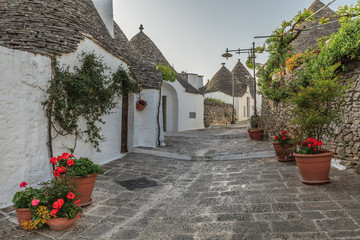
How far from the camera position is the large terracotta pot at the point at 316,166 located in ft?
13.9

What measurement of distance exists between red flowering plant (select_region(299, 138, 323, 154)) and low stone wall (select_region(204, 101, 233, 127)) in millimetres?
14839

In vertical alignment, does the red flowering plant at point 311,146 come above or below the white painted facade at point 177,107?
below

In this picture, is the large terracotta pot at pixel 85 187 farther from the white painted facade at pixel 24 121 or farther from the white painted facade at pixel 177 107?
the white painted facade at pixel 177 107

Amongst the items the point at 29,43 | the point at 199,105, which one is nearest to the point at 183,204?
the point at 29,43

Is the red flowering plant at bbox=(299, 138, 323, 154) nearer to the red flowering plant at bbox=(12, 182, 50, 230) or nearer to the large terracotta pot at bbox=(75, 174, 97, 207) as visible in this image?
the large terracotta pot at bbox=(75, 174, 97, 207)

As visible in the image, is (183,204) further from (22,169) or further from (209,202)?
(22,169)

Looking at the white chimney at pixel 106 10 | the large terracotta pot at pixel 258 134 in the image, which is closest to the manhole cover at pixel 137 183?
the large terracotta pot at pixel 258 134

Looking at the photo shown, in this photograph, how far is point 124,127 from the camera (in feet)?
28.3

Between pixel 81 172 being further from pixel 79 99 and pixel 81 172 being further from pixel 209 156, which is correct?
pixel 209 156

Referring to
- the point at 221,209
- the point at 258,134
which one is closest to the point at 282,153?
the point at 221,209

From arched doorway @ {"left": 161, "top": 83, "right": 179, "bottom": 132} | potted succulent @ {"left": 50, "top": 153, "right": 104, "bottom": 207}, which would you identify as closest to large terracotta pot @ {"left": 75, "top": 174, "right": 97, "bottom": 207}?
potted succulent @ {"left": 50, "top": 153, "right": 104, "bottom": 207}

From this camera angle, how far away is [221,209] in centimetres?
365

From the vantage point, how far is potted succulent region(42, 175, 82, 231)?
303 cm

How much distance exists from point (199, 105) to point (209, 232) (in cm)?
1528
